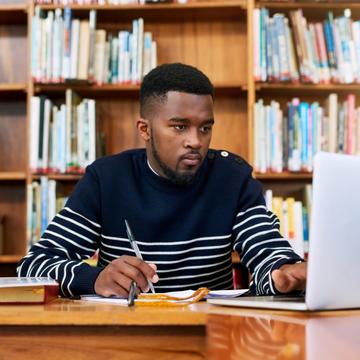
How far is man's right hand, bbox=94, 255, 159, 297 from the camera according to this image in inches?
53.6

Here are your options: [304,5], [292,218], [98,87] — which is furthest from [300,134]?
[98,87]

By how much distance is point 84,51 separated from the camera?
305cm

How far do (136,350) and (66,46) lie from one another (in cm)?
225

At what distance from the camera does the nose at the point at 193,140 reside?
1.72m

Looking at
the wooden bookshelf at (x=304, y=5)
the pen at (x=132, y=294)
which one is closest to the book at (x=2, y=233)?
the wooden bookshelf at (x=304, y=5)

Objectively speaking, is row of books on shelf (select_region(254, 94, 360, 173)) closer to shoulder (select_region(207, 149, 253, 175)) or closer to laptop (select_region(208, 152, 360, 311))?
shoulder (select_region(207, 149, 253, 175))

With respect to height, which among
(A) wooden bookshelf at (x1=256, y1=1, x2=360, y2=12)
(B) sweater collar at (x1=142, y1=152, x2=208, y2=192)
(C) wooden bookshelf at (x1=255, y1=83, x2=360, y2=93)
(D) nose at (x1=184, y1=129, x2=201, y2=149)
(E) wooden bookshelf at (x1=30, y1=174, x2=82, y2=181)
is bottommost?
(B) sweater collar at (x1=142, y1=152, x2=208, y2=192)

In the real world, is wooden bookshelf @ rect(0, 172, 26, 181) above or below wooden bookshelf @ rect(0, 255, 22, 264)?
above

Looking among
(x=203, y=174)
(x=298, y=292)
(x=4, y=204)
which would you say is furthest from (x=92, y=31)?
(x=298, y=292)

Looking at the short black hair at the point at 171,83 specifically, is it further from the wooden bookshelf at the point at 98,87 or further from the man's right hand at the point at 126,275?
the wooden bookshelf at the point at 98,87

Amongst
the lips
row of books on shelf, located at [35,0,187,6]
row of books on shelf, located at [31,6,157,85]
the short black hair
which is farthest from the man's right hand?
row of books on shelf, located at [35,0,187,6]

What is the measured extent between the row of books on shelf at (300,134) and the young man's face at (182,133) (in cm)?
124

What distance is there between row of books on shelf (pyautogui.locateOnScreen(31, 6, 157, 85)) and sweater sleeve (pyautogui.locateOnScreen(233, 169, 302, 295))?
4.46 ft

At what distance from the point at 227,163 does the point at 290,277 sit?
0.61 meters
